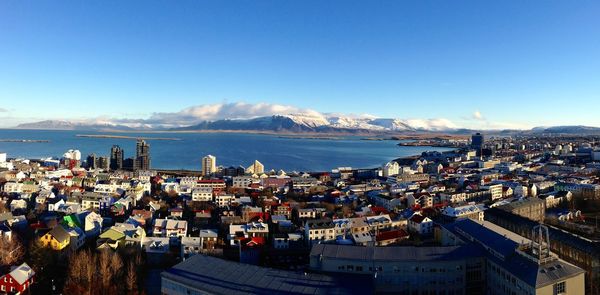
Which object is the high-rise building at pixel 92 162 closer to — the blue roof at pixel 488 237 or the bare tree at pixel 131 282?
the bare tree at pixel 131 282

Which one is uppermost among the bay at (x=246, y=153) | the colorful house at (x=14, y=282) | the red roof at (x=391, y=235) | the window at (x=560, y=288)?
the window at (x=560, y=288)

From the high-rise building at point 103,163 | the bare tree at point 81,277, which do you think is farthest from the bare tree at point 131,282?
the high-rise building at point 103,163

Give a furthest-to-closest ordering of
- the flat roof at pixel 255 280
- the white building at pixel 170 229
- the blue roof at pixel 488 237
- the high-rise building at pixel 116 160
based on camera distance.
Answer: the high-rise building at pixel 116 160
the white building at pixel 170 229
the blue roof at pixel 488 237
the flat roof at pixel 255 280

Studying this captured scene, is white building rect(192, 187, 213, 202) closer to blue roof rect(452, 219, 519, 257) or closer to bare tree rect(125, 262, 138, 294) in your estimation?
bare tree rect(125, 262, 138, 294)

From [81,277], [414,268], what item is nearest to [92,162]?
[81,277]

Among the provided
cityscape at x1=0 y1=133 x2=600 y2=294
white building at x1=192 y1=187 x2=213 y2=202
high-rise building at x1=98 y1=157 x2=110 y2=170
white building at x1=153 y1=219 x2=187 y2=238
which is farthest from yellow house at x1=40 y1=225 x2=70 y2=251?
high-rise building at x1=98 y1=157 x2=110 y2=170
